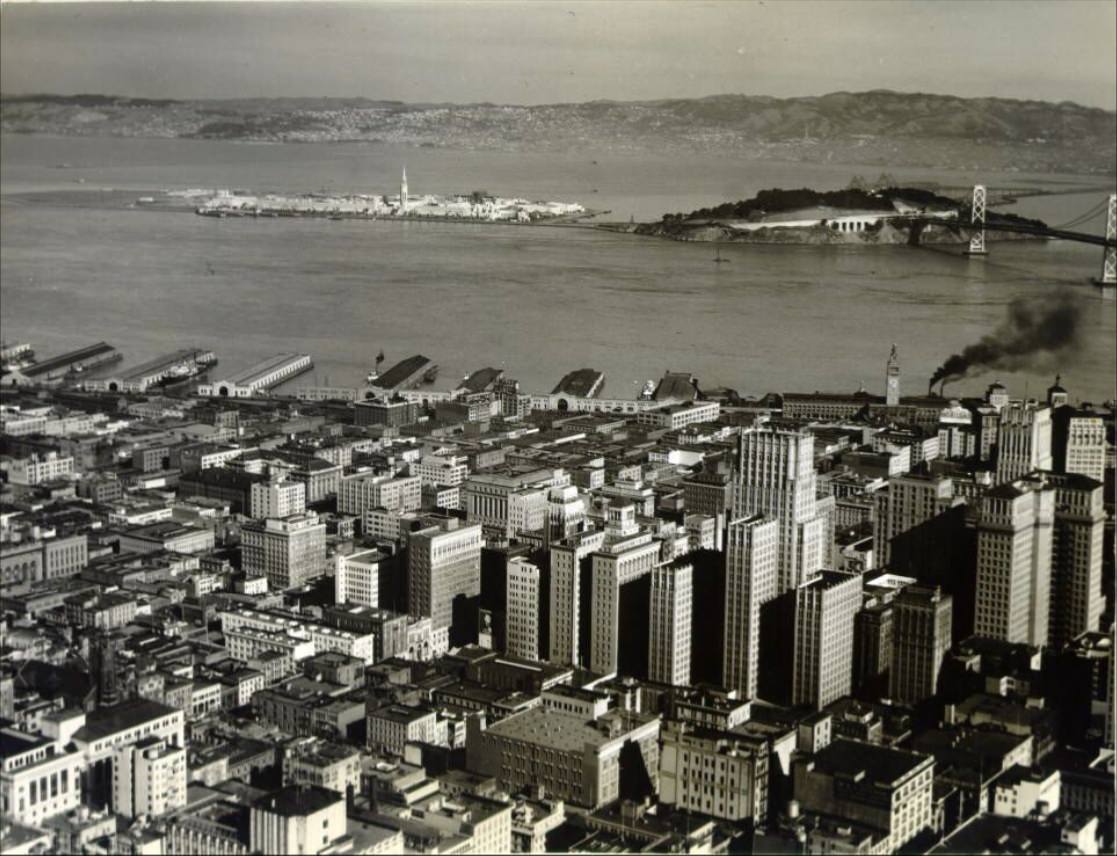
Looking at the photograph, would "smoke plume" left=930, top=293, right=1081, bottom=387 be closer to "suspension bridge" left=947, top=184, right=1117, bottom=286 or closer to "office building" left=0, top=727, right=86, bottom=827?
"suspension bridge" left=947, top=184, right=1117, bottom=286

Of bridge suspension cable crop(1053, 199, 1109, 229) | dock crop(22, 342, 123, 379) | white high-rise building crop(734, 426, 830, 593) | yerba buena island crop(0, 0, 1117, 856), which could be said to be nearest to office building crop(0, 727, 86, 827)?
yerba buena island crop(0, 0, 1117, 856)

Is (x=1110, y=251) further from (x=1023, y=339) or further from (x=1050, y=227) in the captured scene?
(x=1023, y=339)

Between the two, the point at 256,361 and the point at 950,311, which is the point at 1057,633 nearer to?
the point at 950,311

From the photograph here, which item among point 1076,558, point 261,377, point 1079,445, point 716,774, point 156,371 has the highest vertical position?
point 156,371

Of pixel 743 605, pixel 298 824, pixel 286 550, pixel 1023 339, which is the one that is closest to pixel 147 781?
pixel 298 824

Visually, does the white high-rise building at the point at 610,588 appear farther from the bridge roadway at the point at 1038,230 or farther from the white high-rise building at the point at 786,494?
the bridge roadway at the point at 1038,230
